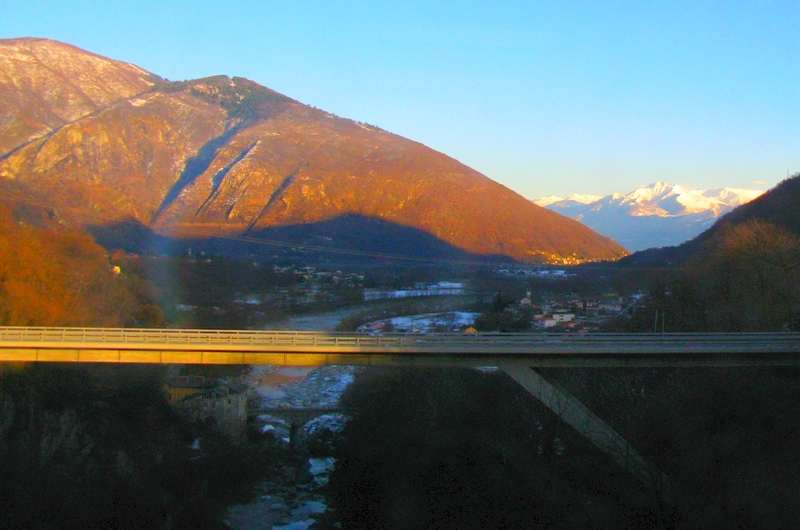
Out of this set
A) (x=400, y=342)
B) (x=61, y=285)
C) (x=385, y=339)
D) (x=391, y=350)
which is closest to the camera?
(x=391, y=350)

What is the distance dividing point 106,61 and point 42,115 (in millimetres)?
35147

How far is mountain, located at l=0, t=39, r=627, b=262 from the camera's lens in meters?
54.1

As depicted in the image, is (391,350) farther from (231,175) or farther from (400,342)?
(231,175)

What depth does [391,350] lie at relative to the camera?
15.8m

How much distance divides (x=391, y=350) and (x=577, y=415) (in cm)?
422

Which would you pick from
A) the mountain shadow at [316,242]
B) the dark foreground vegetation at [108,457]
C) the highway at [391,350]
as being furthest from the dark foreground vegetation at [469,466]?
the mountain shadow at [316,242]

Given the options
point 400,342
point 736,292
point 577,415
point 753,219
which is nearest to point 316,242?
point 753,219

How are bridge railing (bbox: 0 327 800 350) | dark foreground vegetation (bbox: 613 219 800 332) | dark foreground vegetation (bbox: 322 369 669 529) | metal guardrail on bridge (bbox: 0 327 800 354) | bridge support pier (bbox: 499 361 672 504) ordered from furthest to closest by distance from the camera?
dark foreground vegetation (bbox: 613 219 800 332) < bridge railing (bbox: 0 327 800 350) < metal guardrail on bridge (bbox: 0 327 800 354) < bridge support pier (bbox: 499 361 672 504) < dark foreground vegetation (bbox: 322 369 669 529)

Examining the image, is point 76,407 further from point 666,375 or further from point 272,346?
point 666,375

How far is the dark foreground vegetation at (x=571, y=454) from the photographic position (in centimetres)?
1306

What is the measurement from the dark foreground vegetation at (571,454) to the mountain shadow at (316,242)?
26.7m

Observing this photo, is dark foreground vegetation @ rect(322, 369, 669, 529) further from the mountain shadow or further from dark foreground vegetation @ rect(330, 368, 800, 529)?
the mountain shadow

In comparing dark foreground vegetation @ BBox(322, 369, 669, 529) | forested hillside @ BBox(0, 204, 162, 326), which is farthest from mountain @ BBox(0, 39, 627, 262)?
dark foreground vegetation @ BBox(322, 369, 669, 529)

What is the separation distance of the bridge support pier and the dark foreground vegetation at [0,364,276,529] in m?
6.98
